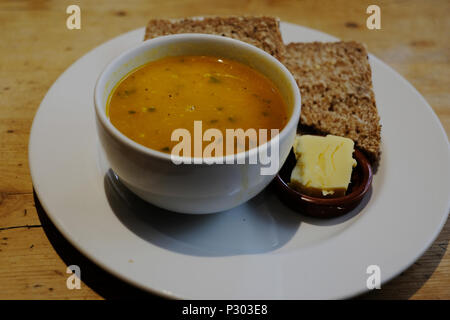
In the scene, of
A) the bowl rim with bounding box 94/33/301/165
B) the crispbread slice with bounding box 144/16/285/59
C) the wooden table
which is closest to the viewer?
the bowl rim with bounding box 94/33/301/165

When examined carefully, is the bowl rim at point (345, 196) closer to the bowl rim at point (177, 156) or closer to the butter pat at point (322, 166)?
the butter pat at point (322, 166)

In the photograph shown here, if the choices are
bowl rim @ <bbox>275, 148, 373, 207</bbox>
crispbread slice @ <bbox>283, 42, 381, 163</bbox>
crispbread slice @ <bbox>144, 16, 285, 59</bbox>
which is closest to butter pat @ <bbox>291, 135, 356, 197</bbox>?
bowl rim @ <bbox>275, 148, 373, 207</bbox>

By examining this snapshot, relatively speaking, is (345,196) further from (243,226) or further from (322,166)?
(243,226)

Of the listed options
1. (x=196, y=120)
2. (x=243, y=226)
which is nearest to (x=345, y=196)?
(x=243, y=226)

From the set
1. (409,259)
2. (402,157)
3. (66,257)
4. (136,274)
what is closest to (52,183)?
(66,257)

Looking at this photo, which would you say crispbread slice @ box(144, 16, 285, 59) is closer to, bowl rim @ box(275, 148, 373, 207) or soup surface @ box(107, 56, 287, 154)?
soup surface @ box(107, 56, 287, 154)

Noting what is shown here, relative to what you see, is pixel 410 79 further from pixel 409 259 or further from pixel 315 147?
pixel 409 259

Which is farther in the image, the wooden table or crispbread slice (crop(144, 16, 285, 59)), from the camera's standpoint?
crispbread slice (crop(144, 16, 285, 59))
